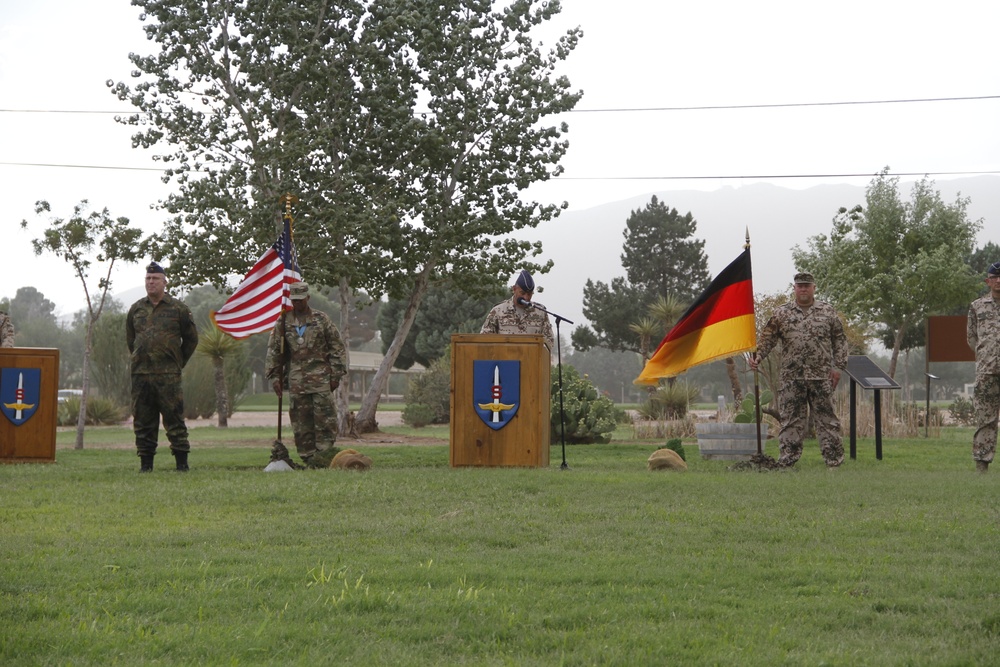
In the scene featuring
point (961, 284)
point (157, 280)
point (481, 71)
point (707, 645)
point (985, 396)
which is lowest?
point (707, 645)

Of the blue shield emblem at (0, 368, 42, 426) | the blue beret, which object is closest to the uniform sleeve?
the blue beret

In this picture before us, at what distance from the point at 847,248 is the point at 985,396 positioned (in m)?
28.2

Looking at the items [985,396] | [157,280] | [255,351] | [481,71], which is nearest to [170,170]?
[481,71]

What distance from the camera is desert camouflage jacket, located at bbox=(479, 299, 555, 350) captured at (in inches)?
511

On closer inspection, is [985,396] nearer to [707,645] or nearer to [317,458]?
[317,458]

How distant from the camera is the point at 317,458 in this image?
1252cm

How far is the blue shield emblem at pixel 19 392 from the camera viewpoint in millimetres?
13484

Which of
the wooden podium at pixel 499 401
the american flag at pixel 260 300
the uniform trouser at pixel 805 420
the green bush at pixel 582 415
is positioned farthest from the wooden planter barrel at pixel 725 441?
the green bush at pixel 582 415

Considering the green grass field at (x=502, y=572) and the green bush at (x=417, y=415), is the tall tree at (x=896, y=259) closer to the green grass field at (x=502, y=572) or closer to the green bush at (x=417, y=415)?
the green bush at (x=417, y=415)

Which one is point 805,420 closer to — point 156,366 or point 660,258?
point 156,366

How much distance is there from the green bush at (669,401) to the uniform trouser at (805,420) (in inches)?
763

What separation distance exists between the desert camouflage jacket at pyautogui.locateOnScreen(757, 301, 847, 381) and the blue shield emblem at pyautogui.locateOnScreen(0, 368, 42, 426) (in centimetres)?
856

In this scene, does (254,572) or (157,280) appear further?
(157,280)

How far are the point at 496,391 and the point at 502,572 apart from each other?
625 cm
